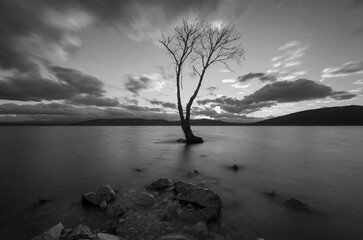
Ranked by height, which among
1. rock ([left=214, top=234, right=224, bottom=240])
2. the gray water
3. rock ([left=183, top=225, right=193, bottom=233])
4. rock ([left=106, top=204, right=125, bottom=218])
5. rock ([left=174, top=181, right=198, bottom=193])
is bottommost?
the gray water

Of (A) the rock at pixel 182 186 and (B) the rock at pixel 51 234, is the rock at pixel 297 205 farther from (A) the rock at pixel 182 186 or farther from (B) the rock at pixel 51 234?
(B) the rock at pixel 51 234

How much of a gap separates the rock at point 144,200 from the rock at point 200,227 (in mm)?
1842

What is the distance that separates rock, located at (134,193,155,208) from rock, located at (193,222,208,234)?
1.84 m

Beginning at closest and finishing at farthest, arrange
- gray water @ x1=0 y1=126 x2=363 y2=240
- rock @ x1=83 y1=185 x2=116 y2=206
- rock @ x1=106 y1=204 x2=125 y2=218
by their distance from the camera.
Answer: gray water @ x1=0 y1=126 x2=363 y2=240 → rock @ x1=106 y1=204 x2=125 y2=218 → rock @ x1=83 y1=185 x2=116 y2=206

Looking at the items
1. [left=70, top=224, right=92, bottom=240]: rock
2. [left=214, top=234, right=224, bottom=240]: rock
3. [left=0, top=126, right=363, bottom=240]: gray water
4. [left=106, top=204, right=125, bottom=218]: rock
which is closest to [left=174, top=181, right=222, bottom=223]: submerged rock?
[left=0, top=126, right=363, bottom=240]: gray water

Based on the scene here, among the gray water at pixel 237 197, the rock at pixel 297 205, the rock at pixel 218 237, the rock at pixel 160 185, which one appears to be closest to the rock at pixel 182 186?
the rock at pixel 160 185

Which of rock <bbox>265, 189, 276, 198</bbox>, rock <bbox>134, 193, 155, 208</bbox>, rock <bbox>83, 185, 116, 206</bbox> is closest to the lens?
rock <bbox>134, 193, 155, 208</bbox>

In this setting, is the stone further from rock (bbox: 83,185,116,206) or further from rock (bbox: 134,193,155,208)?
rock (bbox: 134,193,155,208)

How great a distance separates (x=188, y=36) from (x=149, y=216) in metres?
22.6

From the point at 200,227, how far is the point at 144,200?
2239 millimetres

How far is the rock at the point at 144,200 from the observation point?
5834 mm

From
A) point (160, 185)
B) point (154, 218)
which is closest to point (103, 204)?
point (154, 218)

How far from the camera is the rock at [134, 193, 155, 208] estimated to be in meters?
5.83

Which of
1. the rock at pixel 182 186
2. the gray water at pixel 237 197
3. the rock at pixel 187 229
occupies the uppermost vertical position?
the rock at pixel 182 186
